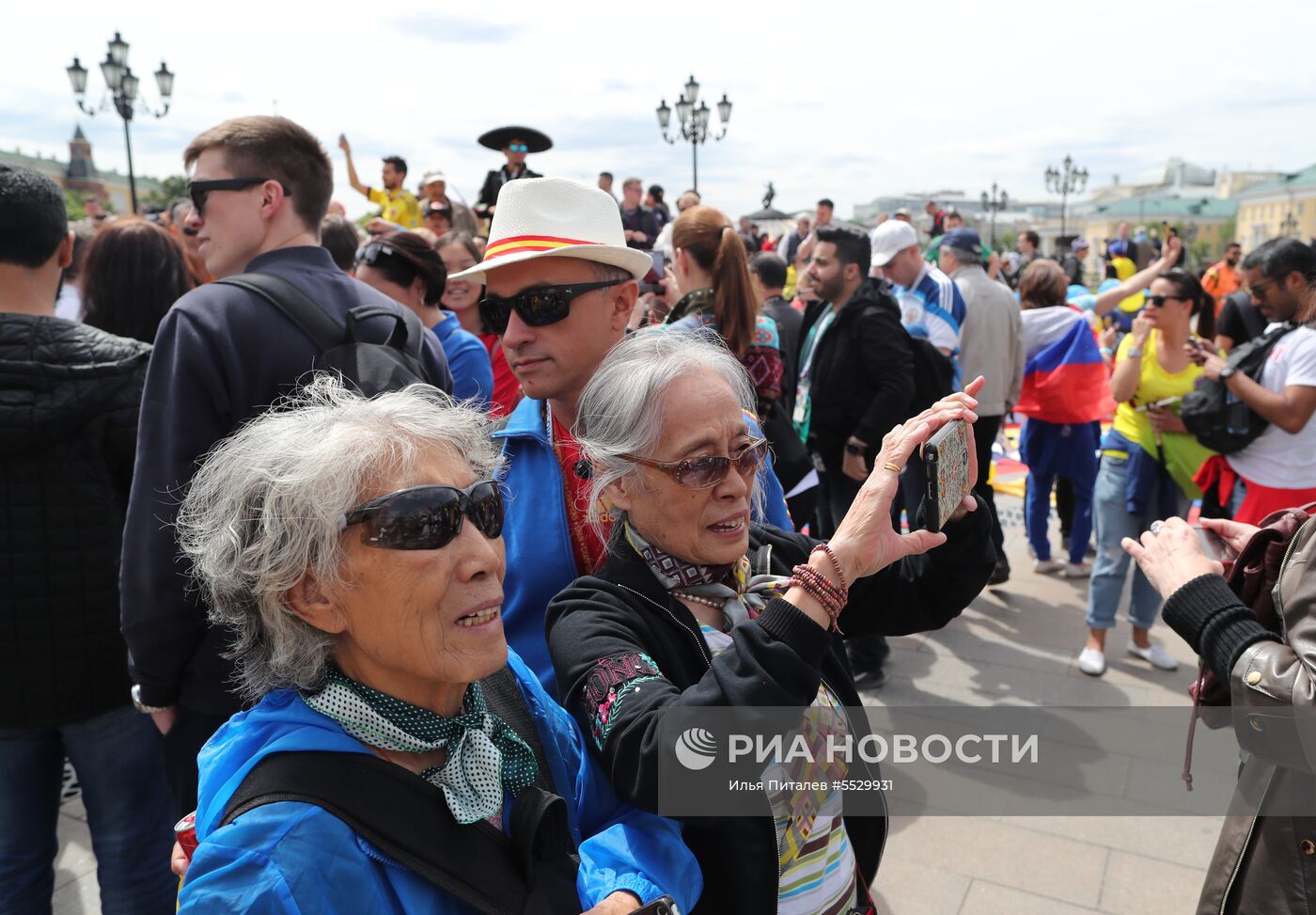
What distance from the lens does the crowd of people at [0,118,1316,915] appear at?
52.7 inches

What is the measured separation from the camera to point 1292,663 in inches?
68.2

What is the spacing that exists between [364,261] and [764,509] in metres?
2.56

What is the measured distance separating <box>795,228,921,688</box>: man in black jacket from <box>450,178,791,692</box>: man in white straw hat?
2506 mm

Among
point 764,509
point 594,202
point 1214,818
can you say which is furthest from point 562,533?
point 1214,818

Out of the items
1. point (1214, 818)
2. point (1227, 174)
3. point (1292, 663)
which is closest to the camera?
point (1292, 663)

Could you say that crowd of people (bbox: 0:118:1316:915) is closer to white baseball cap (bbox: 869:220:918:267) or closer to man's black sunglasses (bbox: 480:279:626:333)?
man's black sunglasses (bbox: 480:279:626:333)

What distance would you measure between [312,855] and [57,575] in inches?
72.0

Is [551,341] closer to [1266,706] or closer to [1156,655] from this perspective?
[1266,706]

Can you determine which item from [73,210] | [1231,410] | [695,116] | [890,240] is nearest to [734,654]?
[1231,410]

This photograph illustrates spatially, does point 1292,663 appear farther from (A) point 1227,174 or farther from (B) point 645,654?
(A) point 1227,174

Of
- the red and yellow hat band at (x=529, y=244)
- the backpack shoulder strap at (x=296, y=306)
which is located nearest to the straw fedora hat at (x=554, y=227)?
the red and yellow hat band at (x=529, y=244)

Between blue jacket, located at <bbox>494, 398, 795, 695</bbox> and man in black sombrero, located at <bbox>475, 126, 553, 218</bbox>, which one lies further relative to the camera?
man in black sombrero, located at <bbox>475, 126, 553, 218</bbox>

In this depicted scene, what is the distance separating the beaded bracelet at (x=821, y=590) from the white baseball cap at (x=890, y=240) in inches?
174

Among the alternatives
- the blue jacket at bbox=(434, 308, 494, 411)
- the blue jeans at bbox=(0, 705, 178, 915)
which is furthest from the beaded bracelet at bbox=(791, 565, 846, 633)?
the blue jacket at bbox=(434, 308, 494, 411)
